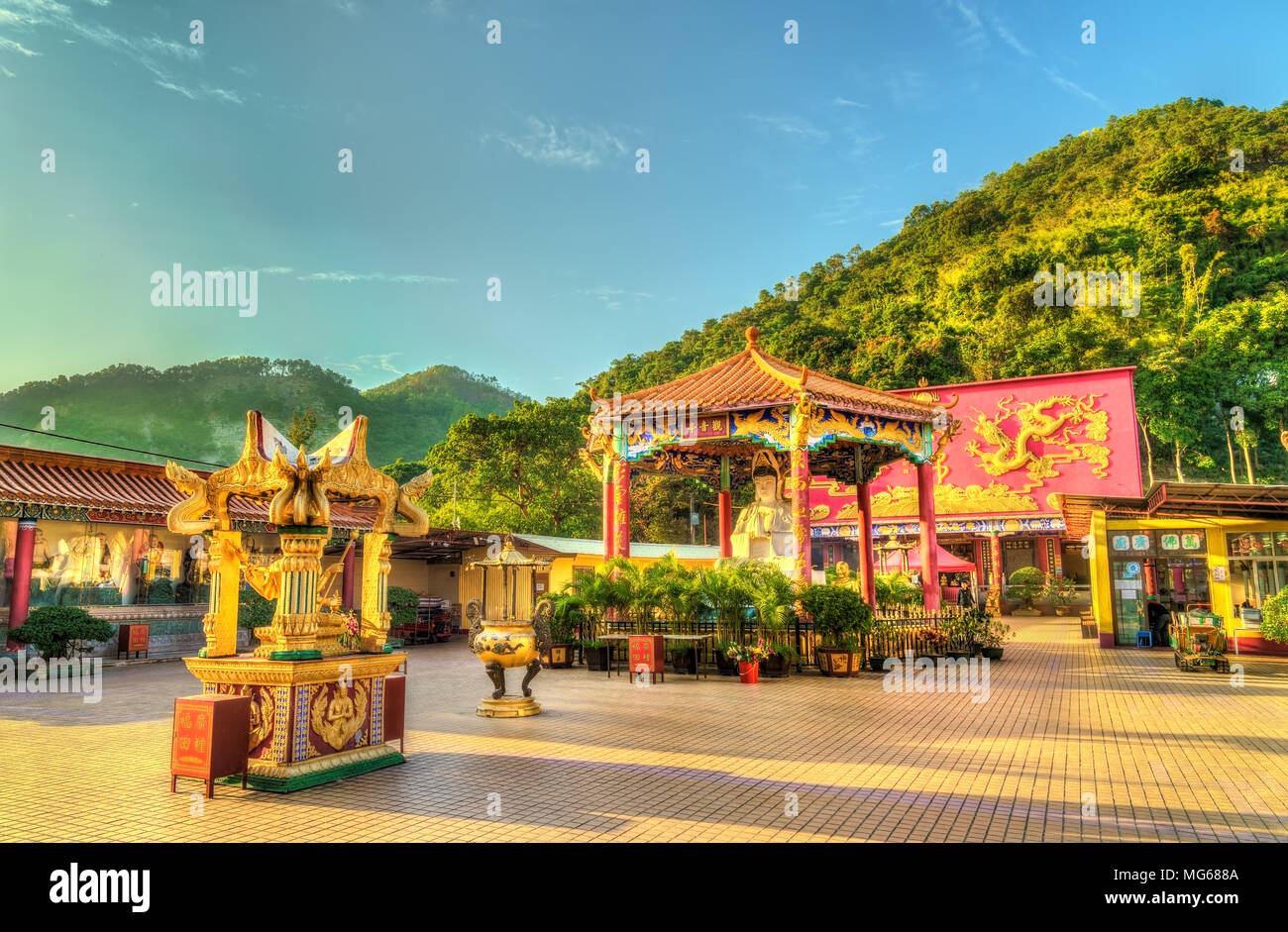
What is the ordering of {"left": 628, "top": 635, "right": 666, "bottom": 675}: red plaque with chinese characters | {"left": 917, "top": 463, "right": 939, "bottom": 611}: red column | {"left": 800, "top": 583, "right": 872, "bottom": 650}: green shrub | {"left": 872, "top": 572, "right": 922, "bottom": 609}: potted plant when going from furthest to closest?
{"left": 872, "top": 572, "right": 922, "bottom": 609}: potted plant → {"left": 917, "top": 463, "right": 939, "bottom": 611}: red column → {"left": 800, "top": 583, "right": 872, "bottom": 650}: green shrub → {"left": 628, "top": 635, "right": 666, "bottom": 675}: red plaque with chinese characters

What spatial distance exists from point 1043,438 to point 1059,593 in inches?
293

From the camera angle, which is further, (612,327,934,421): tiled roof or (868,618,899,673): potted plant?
(612,327,934,421): tiled roof

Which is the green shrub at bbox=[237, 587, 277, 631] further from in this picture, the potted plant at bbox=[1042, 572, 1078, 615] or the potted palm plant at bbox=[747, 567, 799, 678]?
the potted plant at bbox=[1042, 572, 1078, 615]

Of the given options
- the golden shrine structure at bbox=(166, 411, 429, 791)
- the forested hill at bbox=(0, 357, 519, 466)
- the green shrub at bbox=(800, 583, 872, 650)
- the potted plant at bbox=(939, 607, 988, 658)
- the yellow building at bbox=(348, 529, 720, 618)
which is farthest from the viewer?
the forested hill at bbox=(0, 357, 519, 466)

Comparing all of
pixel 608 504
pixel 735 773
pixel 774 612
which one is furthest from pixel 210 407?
pixel 735 773

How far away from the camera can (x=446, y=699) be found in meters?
12.6

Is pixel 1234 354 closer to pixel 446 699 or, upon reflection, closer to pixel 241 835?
pixel 446 699

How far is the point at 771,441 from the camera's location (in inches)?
690

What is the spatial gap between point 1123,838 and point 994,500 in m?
36.1

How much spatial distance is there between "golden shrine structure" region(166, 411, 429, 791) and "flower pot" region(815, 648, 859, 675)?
30.9ft

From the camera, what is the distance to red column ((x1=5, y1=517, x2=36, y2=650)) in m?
17.3

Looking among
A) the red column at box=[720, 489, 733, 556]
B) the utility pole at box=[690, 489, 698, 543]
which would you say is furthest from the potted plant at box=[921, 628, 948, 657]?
the utility pole at box=[690, 489, 698, 543]

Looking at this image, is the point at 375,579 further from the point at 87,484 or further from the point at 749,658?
the point at 87,484
